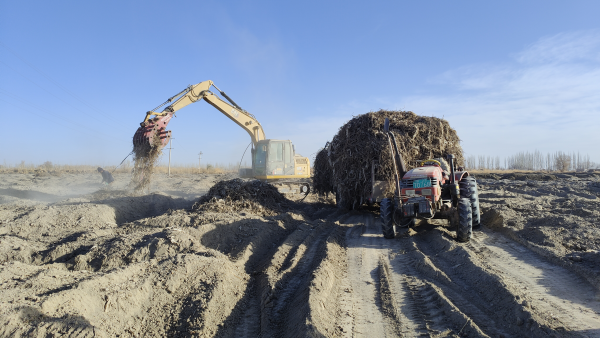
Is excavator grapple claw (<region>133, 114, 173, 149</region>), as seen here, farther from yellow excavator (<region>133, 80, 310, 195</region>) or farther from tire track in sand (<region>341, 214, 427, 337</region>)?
tire track in sand (<region>341, 214, 427, 337</region>)

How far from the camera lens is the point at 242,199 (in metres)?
11.1

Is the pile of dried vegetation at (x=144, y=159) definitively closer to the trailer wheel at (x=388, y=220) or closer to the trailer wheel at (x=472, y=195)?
the trailer wheel at (x=388, y=220)

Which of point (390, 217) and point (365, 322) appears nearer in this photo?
point (365, 322)

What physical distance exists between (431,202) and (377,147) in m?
3.09

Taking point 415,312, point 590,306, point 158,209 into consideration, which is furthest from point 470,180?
point 158,209

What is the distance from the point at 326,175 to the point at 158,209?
21.5ft

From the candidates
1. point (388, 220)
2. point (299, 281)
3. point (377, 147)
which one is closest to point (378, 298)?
point (299, 281)

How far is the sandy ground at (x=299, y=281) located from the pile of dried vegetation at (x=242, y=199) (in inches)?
81.7

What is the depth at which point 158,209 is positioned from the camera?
12.7 meters

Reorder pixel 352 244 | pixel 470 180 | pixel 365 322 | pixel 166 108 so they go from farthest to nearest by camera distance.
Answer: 1. pixel 166 108
2. pixel 470 180
3. pixel 352 244
4. pixel 365 322

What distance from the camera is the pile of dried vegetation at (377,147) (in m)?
10.1

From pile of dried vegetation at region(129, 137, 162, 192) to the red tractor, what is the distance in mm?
8895

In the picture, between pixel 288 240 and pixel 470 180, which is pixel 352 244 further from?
pixel 470 180

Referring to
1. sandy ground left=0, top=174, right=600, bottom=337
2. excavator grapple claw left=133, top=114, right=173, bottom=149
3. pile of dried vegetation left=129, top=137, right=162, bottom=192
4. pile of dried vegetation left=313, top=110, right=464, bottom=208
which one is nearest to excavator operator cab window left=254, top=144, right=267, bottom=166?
excavator grapple claw left=133, top=114, right=173, bottom=149
